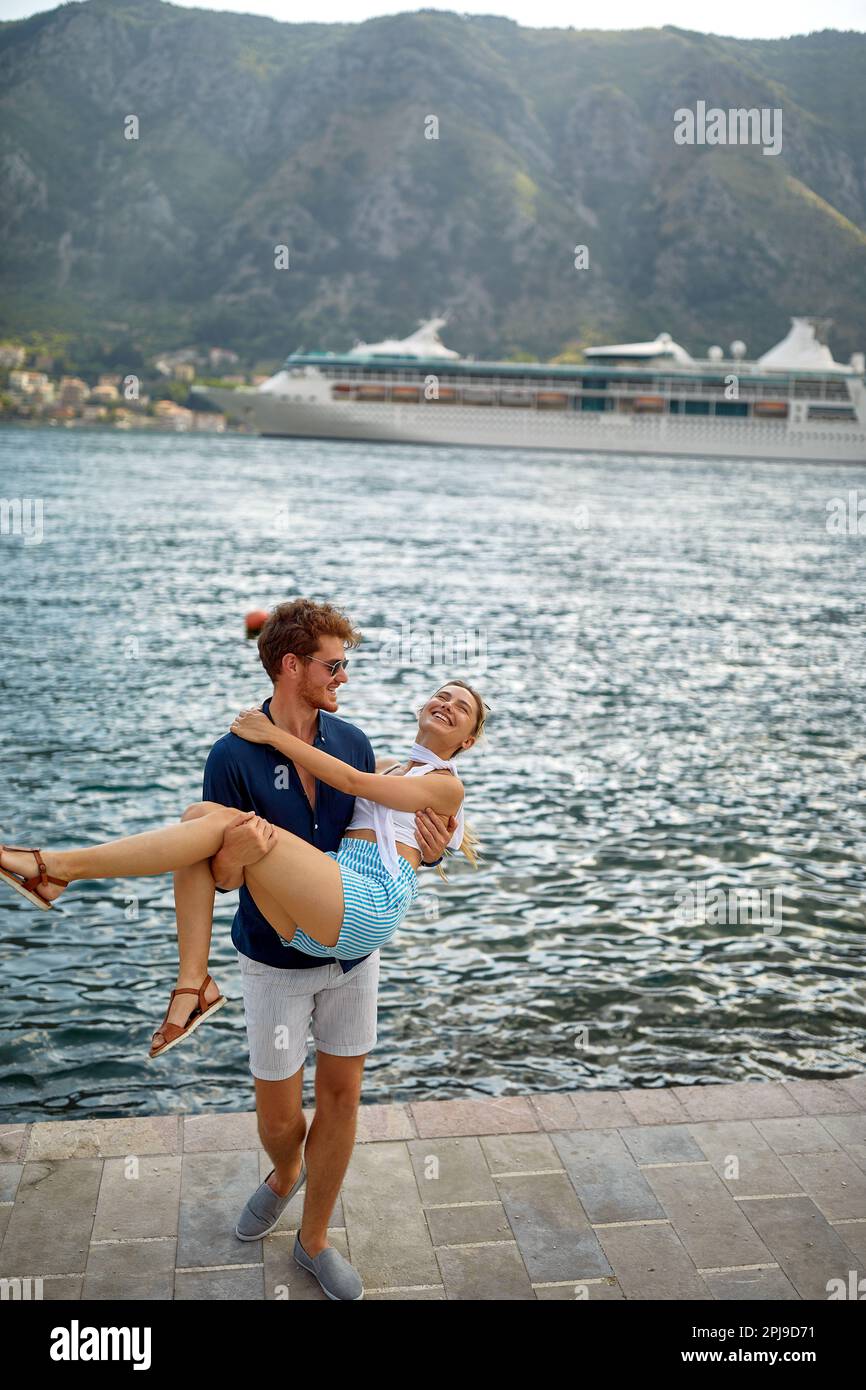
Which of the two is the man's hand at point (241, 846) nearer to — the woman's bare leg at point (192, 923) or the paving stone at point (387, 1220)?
the woman's bare leg at point (192, 923)

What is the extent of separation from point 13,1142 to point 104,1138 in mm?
329

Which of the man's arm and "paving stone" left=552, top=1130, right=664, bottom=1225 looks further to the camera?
"paving stone" left=552, top=1130, right=664, bottom=1225

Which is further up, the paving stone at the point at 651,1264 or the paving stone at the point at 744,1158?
the paving stone at the point at 651,1264

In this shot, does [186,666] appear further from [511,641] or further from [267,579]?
[267,579]

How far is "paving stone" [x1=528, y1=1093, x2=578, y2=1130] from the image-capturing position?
4934 millimetres

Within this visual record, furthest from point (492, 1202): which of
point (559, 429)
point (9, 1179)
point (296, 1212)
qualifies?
point (559, 429)

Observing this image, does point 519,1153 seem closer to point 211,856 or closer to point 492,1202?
point 492,1202

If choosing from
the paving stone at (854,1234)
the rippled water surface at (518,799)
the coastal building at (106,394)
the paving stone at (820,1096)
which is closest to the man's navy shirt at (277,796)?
the paving stone at (854,1234)

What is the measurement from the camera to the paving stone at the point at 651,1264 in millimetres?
3852

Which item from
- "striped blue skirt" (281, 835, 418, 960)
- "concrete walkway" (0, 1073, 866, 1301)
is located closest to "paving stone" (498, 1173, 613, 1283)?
"concrete walkway" (0, 1073, 866, 1301)

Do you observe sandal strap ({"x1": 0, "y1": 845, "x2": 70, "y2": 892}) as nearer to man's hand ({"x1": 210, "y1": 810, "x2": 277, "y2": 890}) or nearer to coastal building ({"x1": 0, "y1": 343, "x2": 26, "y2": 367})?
man's hand ({"x1": 210, "y1": 810, "x2": 277, "y2": 890})

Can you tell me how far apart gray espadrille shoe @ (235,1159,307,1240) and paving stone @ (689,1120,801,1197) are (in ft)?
5.30

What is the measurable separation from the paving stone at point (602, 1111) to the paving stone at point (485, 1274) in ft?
3.22
